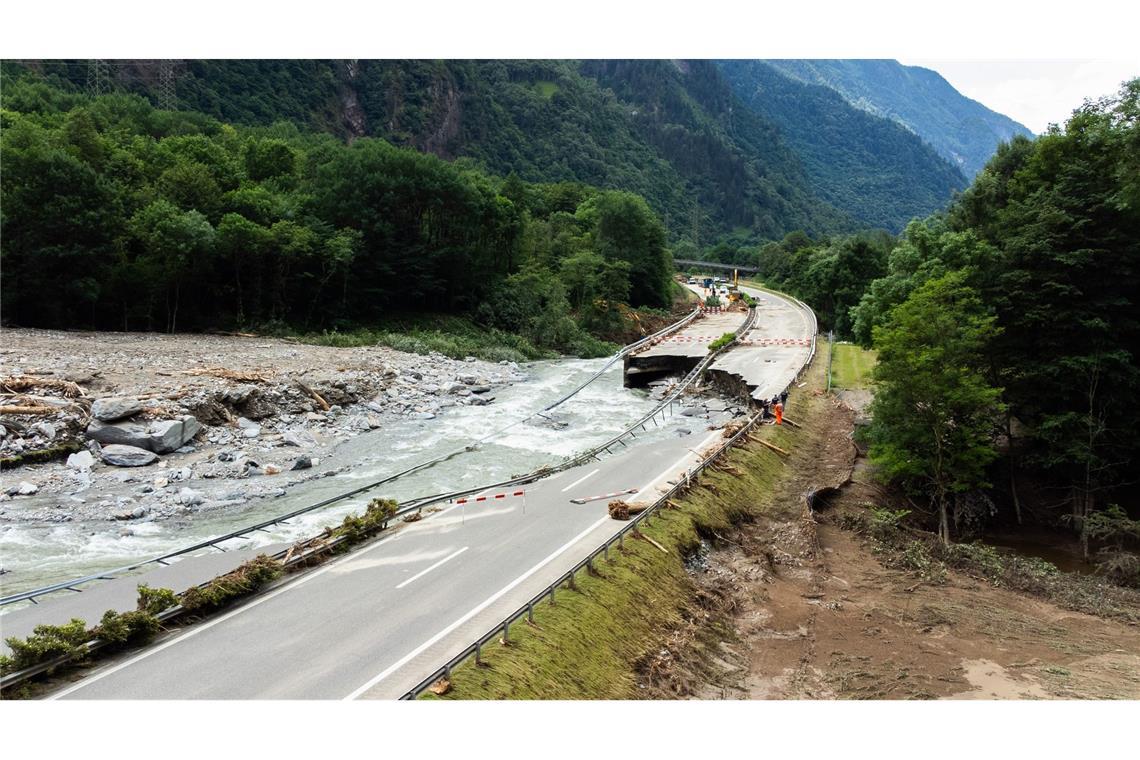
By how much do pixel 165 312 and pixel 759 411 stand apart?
41.1 meters

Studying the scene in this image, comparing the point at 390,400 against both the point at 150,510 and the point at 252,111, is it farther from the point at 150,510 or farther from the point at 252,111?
the point at 252,111

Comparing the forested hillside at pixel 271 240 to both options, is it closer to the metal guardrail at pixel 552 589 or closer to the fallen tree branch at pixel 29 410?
the fallen tree branch at pixel 29 410

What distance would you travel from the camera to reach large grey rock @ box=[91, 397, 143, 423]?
25125 mm

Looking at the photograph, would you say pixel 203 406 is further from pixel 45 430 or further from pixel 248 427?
pixel 45 430

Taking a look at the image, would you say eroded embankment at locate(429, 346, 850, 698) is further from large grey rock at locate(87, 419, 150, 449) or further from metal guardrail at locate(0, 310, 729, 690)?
large grey rock at locate(87, 419, 150, 449)

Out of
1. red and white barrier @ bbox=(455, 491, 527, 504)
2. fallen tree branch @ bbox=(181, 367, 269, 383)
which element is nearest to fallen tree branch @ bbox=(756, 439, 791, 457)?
red and white barrier @ bbox=(455, 491, 527, 504)

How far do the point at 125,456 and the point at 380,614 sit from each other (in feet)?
49.6

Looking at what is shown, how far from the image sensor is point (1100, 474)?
26406mm

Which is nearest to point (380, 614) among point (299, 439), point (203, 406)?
point (299, 439)

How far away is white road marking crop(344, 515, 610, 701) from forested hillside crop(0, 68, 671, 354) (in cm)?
3915

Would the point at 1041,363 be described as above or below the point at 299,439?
above

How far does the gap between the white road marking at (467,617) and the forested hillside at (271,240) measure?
128 feet

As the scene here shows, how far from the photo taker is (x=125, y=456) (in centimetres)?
2388

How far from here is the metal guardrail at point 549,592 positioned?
437 inches
